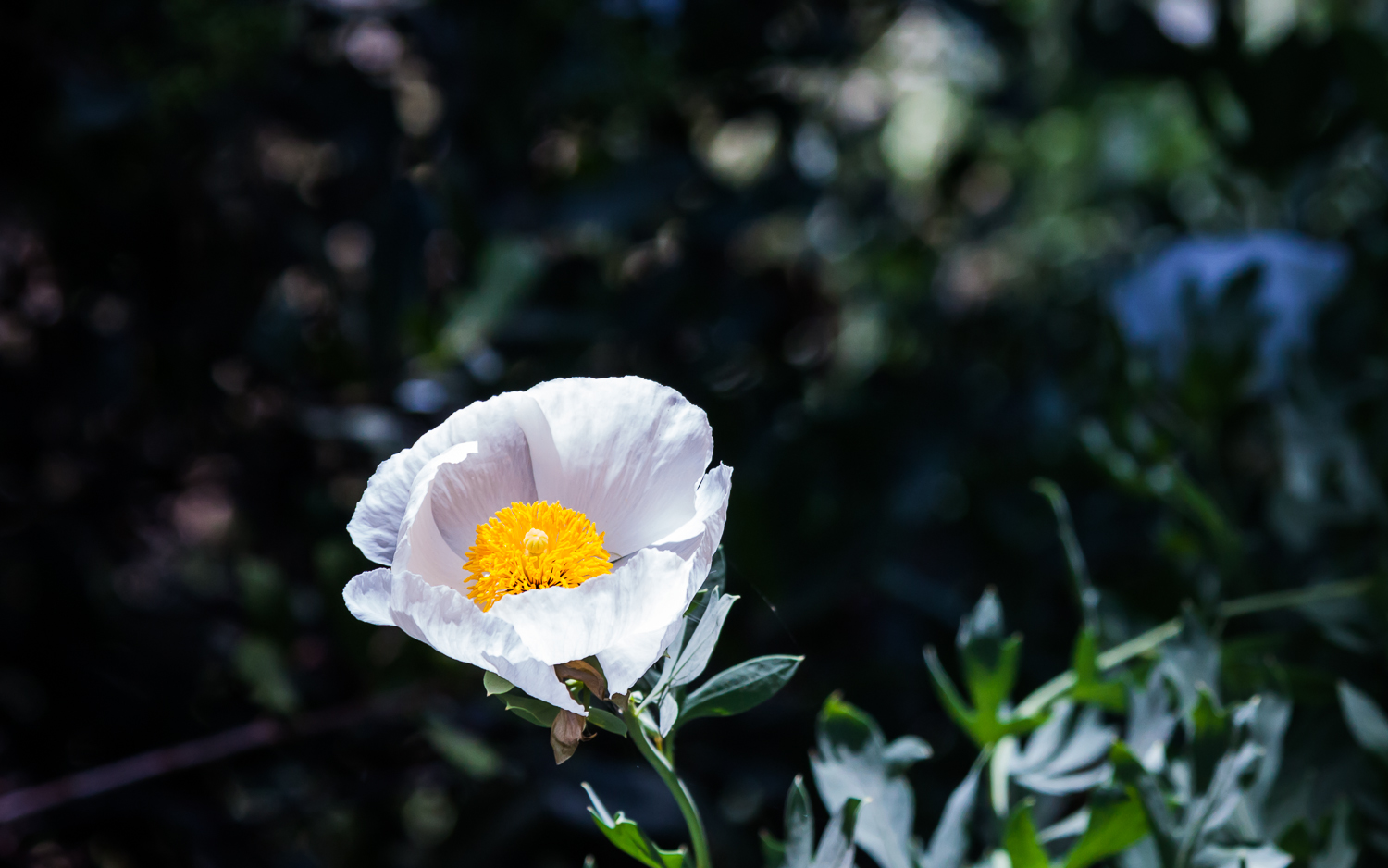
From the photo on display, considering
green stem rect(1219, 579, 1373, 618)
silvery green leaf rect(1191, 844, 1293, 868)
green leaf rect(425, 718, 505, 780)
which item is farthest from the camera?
green leaf rect(425, 718, 505, 780)

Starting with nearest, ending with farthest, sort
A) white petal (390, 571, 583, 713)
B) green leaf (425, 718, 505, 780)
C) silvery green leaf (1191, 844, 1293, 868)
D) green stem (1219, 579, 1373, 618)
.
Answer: white petal (390, 571, 583, 713) < silvery green leaf (1191, 844, 1293, 868) < green stem (1219, 579, 1373, 618) < green leaf (425, 718, 505, 780)

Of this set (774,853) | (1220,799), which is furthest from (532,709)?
(1220,799)

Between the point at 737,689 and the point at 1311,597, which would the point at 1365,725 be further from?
the point at 737,689

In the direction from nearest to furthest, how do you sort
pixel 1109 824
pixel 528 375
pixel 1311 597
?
pixel 1109 824 → pixel 1311 597 → pixel 528 375

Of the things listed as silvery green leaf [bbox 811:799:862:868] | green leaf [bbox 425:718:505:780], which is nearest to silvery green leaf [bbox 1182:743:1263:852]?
silvery green leaf [bbox 811:799:862:868]

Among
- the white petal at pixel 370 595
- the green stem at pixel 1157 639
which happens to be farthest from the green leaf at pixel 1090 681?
the white petal at pixel 370 595

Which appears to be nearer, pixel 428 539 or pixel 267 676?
pixel 428 539

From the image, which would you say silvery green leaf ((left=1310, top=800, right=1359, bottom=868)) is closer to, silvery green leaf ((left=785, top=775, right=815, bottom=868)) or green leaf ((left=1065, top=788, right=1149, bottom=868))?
green leaf ((left=1065, top=788, right=1149, bottom=868))
